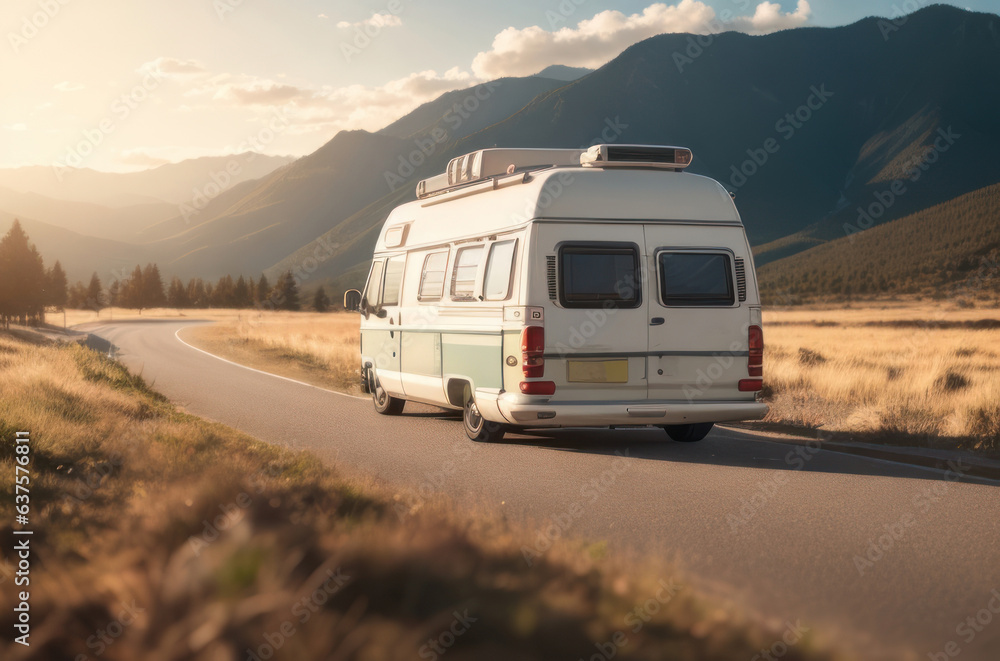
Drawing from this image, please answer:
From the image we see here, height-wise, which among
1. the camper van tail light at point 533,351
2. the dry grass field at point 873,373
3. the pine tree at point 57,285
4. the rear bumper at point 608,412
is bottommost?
the dry grass field at point 873,373

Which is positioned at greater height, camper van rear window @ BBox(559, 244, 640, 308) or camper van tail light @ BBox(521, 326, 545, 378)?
camper van rear window @ BBox(559, 244, 640, 308)

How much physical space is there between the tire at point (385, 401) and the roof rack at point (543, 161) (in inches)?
119

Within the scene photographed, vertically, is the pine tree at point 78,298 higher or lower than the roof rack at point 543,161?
lower

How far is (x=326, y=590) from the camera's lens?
334cm

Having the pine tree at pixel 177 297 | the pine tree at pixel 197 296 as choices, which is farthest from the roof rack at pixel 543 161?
the pine tree at pixel 197 296

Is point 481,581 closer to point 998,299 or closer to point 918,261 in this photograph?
point 998,299

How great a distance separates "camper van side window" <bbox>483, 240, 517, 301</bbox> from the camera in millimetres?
9844

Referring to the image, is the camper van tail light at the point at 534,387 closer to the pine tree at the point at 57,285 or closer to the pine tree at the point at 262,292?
the pine tree at the point at 57,285

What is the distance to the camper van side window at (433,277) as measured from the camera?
11.5 metres

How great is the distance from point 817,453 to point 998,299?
6305cm

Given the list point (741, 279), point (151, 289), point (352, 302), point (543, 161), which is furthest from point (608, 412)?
point (151, 289)

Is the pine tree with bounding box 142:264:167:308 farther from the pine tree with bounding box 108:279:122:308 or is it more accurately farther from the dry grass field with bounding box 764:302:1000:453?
the dry grass field with bounding box 764:302:1000:453

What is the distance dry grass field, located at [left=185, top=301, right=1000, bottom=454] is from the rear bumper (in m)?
2.42

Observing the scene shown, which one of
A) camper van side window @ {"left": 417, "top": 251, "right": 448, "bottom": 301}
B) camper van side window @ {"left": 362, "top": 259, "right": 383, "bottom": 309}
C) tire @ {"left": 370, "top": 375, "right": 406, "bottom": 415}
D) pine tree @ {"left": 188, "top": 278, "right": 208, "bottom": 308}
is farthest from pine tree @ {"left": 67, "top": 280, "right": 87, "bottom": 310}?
camper van side window @ {"left": 417, "top": 251, "right": 448, "bottom": 301}
